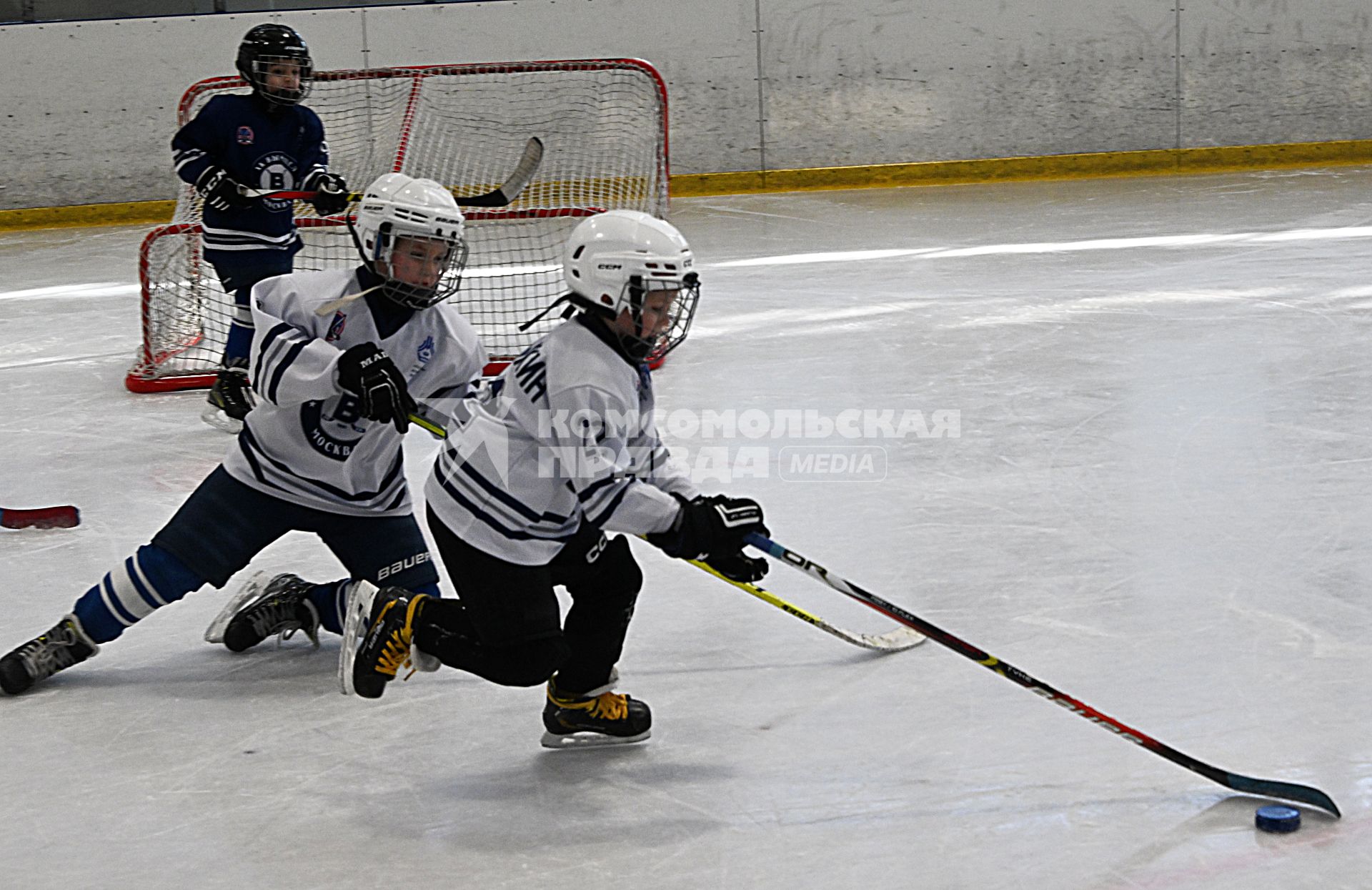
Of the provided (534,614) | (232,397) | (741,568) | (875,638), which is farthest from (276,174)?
(741,568)

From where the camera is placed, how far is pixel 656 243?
211 centimetres

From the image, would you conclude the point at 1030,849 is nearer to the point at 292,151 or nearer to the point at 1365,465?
the point at 1365,465

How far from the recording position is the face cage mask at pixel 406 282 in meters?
2.50

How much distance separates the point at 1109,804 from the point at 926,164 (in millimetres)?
7375

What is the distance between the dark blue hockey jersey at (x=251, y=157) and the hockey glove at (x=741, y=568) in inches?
105

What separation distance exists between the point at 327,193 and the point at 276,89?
1.15 ft

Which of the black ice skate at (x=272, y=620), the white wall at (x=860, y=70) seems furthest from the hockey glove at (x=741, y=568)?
the white wall at (x=860, y=70)

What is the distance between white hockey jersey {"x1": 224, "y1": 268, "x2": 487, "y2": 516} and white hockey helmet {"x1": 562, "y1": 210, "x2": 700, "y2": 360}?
0.53 metres

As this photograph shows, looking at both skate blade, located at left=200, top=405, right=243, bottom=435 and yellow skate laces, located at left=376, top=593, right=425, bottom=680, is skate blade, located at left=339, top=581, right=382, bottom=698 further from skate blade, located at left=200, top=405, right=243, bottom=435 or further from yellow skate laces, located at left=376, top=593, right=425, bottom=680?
skate blade, located at left=200, top=405, right=243, bottom=435

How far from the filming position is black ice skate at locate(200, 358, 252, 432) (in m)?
4.36

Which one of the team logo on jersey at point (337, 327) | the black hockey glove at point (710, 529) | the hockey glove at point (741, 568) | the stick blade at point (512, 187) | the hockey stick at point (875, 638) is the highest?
the stick blade at point (512, 187)

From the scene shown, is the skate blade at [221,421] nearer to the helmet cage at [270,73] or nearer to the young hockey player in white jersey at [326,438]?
the helmet cage at [270,73]

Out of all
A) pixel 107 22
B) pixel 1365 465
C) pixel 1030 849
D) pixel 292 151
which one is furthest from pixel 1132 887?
pixel 107 22

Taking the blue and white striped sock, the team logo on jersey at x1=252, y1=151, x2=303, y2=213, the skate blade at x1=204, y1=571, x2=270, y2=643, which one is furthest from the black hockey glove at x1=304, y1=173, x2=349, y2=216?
the blue and white striped sock
